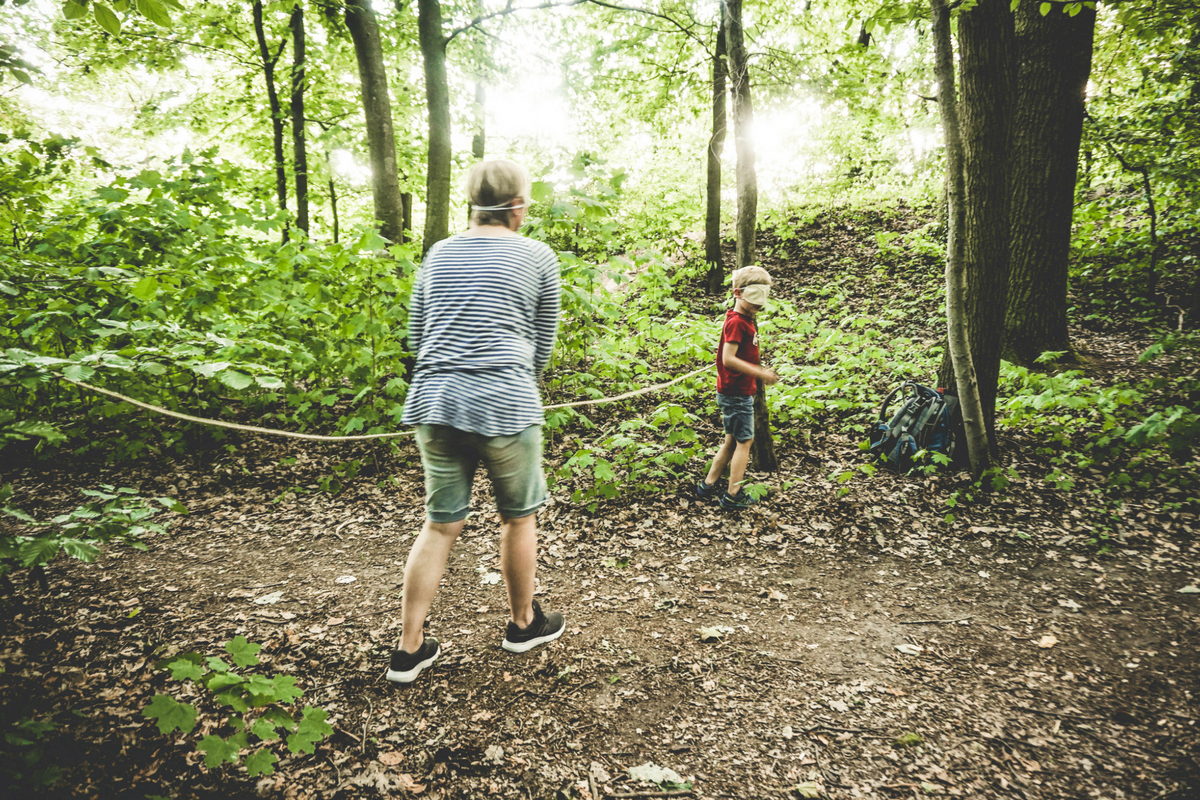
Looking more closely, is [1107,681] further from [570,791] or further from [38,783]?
[38,783]

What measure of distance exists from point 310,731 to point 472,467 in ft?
3.51

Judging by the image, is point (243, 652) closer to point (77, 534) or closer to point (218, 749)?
point (218, 749)

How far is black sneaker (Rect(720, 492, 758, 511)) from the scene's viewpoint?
4.37 m

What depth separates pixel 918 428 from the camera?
4715mm

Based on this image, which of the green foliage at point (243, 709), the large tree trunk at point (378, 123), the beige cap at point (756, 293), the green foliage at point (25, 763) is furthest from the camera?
the large tree trunk at point (378, 123)

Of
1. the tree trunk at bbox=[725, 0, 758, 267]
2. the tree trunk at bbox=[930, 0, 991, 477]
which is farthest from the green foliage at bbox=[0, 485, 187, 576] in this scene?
the tree trunk at bbox=[930, 0, 991, 477]

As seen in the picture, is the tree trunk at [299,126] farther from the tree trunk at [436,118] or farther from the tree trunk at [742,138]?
the tree trunk at [742,138]

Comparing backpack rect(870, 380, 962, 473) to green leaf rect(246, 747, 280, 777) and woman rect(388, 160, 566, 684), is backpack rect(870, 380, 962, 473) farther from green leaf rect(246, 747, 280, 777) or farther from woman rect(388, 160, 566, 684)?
green leaf rect(246, 747, 280, 777)

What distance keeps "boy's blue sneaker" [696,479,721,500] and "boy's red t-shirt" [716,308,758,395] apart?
853 mm

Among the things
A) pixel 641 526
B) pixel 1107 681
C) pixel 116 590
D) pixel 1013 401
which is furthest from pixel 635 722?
pixel 1013 401

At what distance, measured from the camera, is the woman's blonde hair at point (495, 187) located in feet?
7.69

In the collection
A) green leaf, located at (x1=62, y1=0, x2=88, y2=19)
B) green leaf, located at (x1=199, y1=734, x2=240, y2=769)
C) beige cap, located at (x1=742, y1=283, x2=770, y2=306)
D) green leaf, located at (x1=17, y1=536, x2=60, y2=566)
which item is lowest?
green leaf, located at (x1=199, y1=734, x2=240, y2=769)

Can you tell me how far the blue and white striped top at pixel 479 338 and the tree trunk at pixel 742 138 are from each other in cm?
275

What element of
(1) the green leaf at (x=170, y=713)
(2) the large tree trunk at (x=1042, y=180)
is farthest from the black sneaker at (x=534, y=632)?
(2) the large tree trunk at (x=1042, y=180)
